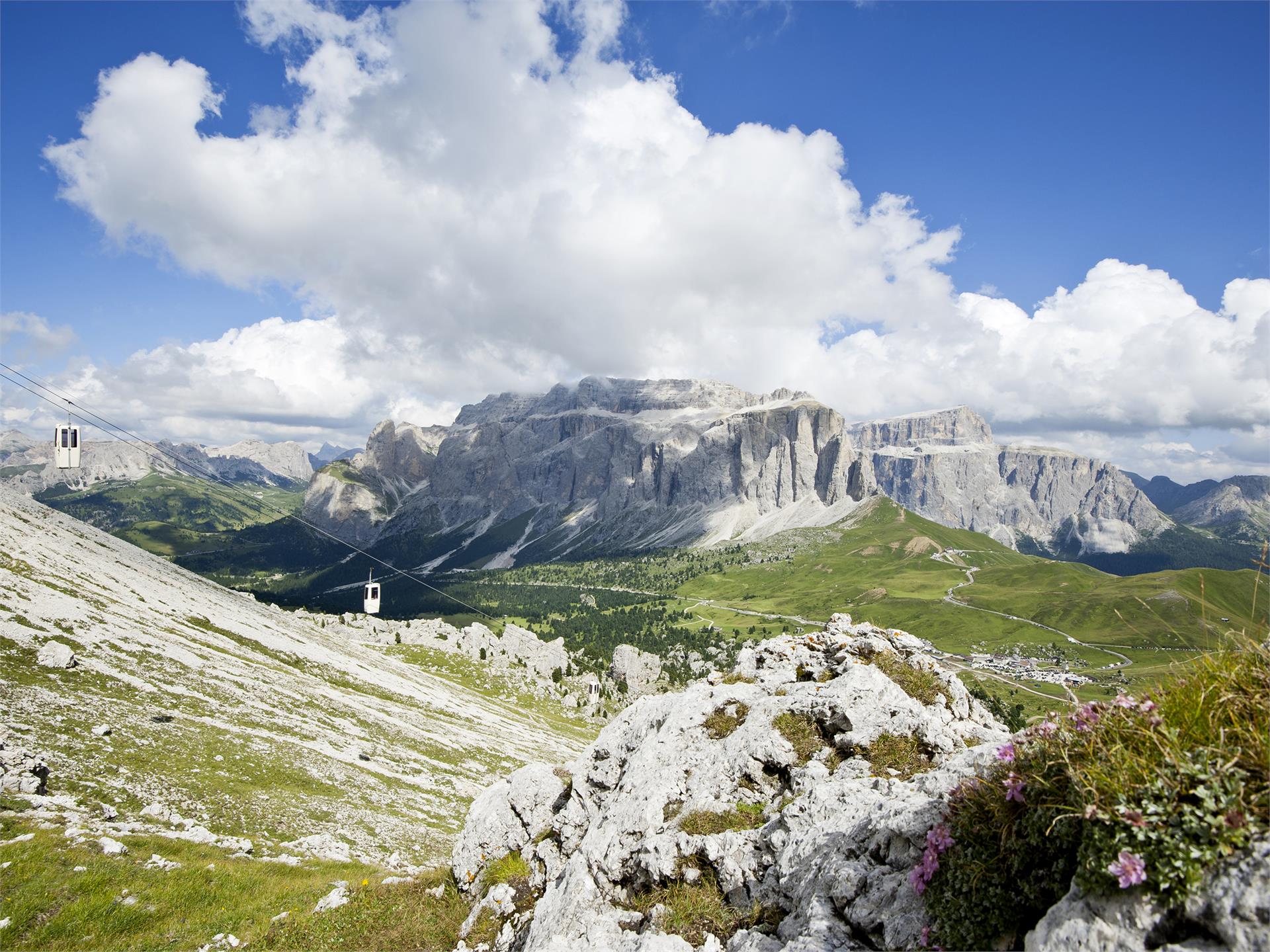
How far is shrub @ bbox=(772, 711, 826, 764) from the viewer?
14.7 metres

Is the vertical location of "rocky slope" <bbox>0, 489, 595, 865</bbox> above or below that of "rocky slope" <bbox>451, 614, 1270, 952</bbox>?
below

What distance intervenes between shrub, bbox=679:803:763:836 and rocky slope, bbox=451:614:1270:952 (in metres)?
0.05

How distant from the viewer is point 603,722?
121 meters

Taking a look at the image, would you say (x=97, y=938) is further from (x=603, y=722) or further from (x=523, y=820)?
(x=603, y=722)

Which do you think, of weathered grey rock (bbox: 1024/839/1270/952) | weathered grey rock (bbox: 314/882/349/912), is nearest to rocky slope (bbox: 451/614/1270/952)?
weathered grey rock (bbox: 1024/839/1270/952)

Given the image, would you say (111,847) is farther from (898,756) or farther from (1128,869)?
(1128,869)

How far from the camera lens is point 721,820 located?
13203mm

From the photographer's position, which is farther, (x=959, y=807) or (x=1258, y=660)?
(x=959, y=807)

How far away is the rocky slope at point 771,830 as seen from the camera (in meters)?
6.19

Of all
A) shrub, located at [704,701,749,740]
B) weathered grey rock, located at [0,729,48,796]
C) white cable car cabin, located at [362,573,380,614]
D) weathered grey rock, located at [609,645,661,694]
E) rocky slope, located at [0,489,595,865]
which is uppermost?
shrub, located at [704,701,749,740]

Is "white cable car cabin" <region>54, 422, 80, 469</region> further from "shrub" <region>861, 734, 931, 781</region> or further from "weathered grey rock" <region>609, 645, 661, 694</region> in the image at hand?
"weathered grey rock" <region>609, 645, 661, 694</region>

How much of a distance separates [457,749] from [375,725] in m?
9.28

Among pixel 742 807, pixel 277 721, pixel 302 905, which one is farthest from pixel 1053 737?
pixel 277 721

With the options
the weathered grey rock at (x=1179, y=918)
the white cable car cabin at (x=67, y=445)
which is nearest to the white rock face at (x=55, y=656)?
the white cable car cabin at (x=67, y=445)
